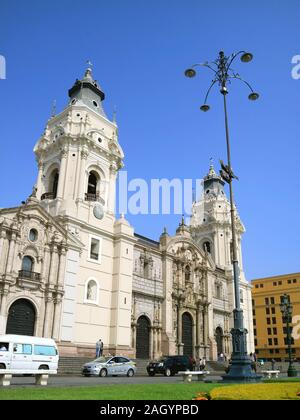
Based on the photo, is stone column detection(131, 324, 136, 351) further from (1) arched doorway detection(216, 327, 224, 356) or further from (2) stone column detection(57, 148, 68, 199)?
(1) arched doorway detection(216, 327, 224, 356)

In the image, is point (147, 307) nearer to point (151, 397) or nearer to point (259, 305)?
point (151, 397)

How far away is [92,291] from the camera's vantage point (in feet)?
114

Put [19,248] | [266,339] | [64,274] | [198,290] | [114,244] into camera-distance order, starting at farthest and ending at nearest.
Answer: [266,339], [198,290], [114,244], [64,274], [19,248]

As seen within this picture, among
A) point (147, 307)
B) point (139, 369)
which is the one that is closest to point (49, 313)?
point (139, 369)

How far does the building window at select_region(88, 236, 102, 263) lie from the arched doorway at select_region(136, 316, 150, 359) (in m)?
8.11

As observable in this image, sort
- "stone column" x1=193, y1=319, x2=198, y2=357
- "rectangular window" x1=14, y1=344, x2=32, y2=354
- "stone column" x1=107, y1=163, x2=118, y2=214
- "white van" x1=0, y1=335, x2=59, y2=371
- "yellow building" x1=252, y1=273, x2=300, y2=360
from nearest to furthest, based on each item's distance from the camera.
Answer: "white van" x1=0, y1=335, x2=59, y2=371 → "rectangular window" x1=14, y1=344, x2=32, y2=354 → "stone column" x1=107, y1=163, x2=118, y2=214 → "stone column" x1=193, y1=319, x2=198, y2=357 → "yellow building" x1=252, y1=273, x2=300, y2=360

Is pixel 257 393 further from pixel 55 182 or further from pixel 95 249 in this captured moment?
pixel 55 182

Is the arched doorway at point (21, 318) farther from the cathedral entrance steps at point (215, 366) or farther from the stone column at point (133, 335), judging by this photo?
the cathedral entrance steps at point (215, 366)

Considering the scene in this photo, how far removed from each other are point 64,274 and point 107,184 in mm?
11810

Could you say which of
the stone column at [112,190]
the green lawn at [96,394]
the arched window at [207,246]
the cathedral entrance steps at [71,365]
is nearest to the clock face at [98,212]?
the stone column at [112,190]

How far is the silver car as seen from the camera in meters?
24.3

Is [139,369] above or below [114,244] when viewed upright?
below

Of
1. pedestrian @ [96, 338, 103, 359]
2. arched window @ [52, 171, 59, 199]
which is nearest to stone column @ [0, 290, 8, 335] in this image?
pedestrian @ [96, 338, 103, 359]

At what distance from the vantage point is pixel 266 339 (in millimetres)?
81625
